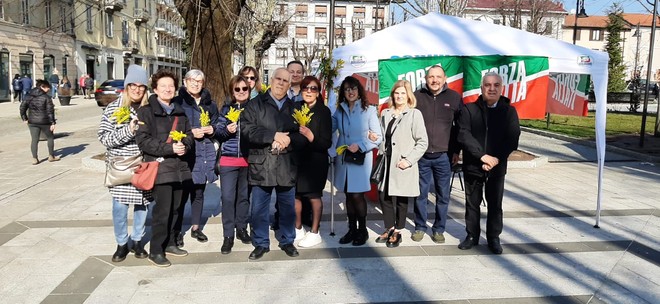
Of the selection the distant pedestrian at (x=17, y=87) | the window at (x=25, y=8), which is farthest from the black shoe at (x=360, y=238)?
the window at (x=25, y=8)

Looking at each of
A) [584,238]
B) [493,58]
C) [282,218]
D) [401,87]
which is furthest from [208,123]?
[584,238]

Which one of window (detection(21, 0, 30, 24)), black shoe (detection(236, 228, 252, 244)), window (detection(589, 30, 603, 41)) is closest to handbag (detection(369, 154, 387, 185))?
black shoe (detection(236, 228, 252, 244))

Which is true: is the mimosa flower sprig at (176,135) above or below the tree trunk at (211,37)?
below

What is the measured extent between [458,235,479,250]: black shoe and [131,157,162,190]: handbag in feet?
10.5

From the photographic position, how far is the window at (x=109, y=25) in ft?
146

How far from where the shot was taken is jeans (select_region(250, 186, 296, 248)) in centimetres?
490

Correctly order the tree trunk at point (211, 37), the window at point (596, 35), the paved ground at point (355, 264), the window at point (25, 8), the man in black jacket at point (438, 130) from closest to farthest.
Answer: the paved ground at point (355, 264) → the man in black jacket at point (438, 130) → the tree trunk at point (211, 37) → the window at point (25, 8) → the window at point (596, 35)

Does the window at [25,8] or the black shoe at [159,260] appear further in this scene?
the window at [25,8]

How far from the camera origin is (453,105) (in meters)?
5.22

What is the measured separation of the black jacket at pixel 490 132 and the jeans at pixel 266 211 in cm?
187

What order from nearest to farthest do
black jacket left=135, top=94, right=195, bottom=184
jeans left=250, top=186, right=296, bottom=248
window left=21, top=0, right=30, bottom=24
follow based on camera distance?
black jacket left=135, top=94, right=195, bottom=184, jeans left=250, top=186, right=296, bottom=248, window left=21, top=0, right=30, bottom=24

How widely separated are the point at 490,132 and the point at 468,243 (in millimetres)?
1228

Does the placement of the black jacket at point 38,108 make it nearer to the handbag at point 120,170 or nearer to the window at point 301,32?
the handbag at point 120,170

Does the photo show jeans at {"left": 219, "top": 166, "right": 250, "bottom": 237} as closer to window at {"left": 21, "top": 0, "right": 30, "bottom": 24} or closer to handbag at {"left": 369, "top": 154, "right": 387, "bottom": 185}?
handbag at {"left": 369, "top": 154, "right": 387, "bottom": 185}
